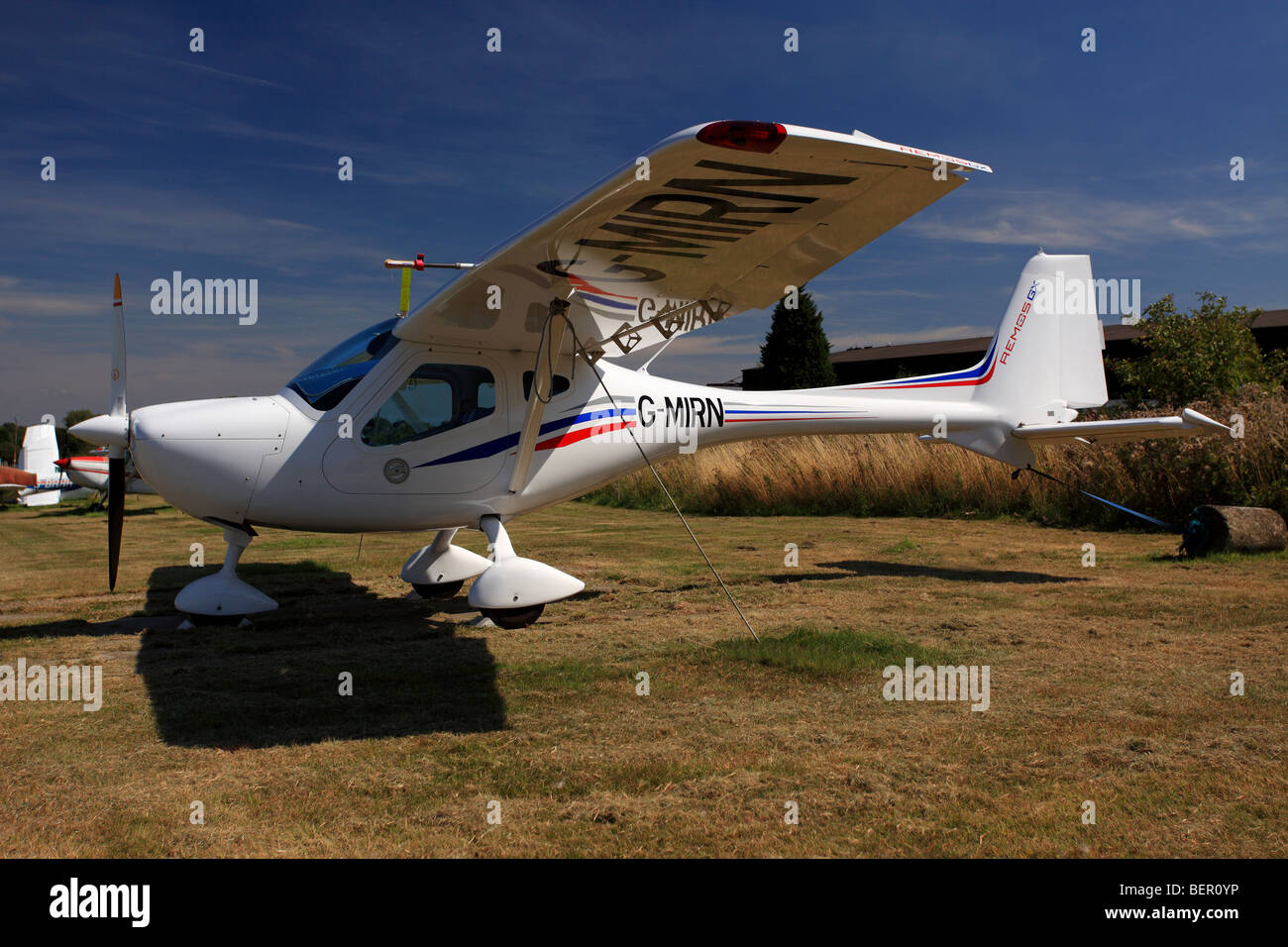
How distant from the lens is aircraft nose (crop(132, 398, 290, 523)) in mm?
6023

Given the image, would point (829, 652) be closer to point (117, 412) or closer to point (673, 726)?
point (673, 726)

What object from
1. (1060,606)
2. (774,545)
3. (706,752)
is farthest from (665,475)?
(706,752)

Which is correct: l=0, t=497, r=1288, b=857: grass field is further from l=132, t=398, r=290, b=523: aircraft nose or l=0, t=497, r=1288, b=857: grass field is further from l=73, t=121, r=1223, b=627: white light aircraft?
l=132, t=398, r=290, b=523: aircraft nose

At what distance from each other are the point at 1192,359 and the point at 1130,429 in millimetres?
9372

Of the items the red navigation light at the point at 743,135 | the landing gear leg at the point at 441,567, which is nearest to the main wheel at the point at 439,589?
the landing gear leg at the point at 441,567

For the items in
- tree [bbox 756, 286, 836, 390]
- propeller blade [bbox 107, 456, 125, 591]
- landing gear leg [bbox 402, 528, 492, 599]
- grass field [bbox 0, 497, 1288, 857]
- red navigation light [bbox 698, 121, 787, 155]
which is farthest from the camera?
tree [bbox 756, 286, 836, 390]

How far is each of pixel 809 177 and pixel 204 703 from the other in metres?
4.46

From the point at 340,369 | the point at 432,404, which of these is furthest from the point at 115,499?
the point at 432,404

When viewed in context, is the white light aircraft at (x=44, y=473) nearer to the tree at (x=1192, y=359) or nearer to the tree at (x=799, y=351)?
the tree at (x=799, y=351)

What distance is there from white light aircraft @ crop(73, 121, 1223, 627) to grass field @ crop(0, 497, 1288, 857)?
2.71 feet

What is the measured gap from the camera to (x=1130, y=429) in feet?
28.2

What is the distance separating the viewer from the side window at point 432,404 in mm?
6352

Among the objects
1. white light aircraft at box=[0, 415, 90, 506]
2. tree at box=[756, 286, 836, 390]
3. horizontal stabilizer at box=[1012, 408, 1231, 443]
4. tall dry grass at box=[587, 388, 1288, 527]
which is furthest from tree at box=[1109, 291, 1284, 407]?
white light aircraft at box=[0, 415, 90, 506]

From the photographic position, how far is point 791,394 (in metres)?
8.23
